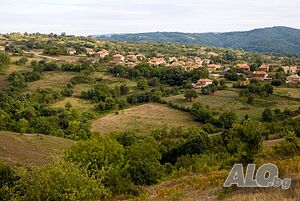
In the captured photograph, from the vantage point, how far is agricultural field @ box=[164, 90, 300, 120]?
241 ft

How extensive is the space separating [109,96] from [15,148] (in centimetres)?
4144

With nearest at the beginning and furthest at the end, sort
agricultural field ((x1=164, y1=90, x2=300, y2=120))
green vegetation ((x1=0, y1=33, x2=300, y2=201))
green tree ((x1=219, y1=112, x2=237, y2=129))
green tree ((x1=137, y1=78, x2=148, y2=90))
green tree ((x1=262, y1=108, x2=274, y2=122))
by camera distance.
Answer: green vegetation ((x1=0, y1=33, x2=300, y2=201)) → green tree ((x1=262, y1=108, x2=274, y2=122)) → green tree ((x1=219, y1=112, x2=237, y2=129)) → agricultural field ((x1=164, y1=90, x2=300, y2=120)) → green tree ((x1=137, y1=78, x2=148, y2=90))

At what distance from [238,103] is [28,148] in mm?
42860

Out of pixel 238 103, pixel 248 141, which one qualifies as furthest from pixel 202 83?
pixel 248 141

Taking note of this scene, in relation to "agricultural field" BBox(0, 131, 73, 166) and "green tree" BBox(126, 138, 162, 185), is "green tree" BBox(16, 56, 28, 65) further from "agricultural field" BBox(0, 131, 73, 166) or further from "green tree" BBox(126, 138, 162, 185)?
"green tree" BBox(126, 138, 162, 185)

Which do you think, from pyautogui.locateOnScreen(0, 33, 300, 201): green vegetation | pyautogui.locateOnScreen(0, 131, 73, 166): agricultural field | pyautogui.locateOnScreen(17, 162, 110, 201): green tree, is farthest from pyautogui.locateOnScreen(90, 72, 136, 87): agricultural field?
pyautogui.locateOnScreen(17, 162, 110, 201): green tree

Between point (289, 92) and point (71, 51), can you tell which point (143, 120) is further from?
point (71, 51)

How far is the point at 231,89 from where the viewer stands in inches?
3499

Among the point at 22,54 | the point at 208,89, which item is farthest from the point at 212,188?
the point at 22,54

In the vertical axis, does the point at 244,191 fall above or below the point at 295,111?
above

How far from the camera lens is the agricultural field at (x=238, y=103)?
7331 centimetres

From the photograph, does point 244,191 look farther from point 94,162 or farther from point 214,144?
point 214,144
